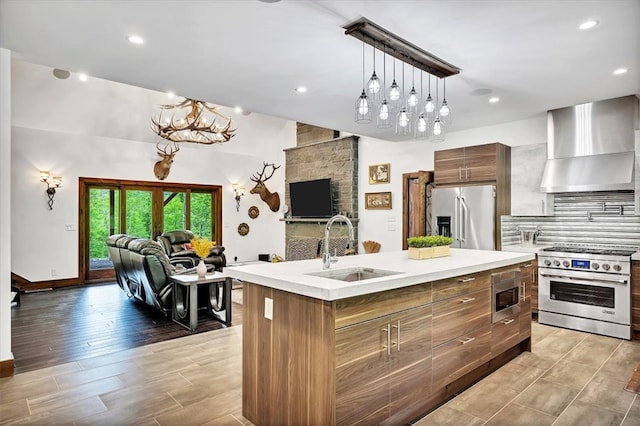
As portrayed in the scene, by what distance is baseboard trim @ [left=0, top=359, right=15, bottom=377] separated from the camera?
3098 millimetres

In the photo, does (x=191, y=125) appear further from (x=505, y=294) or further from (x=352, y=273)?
(x=505, y=294)

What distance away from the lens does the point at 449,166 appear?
18.8 feet

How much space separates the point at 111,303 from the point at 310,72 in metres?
4.75

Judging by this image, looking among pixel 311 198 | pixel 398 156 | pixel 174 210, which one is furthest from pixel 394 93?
pixel 174 210

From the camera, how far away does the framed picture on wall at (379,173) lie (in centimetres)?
745

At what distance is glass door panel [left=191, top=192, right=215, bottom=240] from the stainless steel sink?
24.2 ft

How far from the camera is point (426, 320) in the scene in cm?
250

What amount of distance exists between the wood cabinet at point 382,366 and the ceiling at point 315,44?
2020 millimetres

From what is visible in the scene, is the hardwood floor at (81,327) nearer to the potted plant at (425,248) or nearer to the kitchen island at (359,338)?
the kitchen island at (359,338)

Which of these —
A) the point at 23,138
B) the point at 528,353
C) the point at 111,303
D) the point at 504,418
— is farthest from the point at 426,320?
the point at 23,138

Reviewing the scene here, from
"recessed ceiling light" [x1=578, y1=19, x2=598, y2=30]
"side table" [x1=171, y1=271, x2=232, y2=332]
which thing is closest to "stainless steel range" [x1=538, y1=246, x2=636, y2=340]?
"recessed ceiling light" [x1=578, y1=19, x2=598, y2=30]

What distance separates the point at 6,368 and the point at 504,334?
13.7ft

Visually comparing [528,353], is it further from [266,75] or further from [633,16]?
[266,75]

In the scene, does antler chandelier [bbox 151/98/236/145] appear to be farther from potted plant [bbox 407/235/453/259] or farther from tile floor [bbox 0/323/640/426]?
potted plant [bbox 407/235/453/259]
